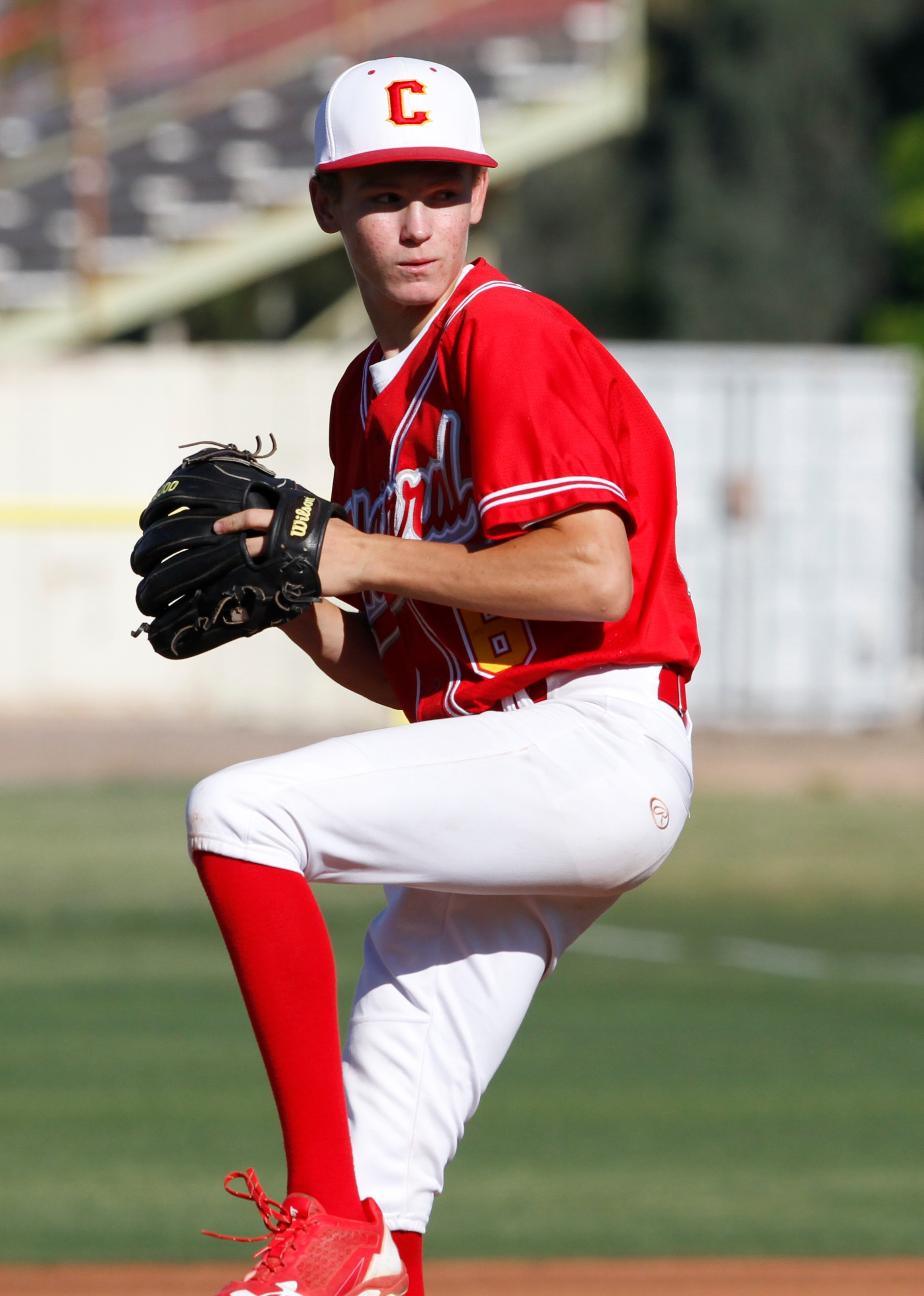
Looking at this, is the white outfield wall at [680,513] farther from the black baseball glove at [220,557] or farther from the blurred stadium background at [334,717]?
the black baseball glove at [220,557]

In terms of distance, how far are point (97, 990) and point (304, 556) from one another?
6.51 m

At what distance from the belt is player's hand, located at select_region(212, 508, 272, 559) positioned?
0.44m

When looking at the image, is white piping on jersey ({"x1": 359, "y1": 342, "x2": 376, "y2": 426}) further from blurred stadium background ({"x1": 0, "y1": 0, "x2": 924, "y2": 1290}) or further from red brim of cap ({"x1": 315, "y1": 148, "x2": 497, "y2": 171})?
blurred stadium background ({"x1": 0, "y1": 0, "x2": 924, "y2": 1290})

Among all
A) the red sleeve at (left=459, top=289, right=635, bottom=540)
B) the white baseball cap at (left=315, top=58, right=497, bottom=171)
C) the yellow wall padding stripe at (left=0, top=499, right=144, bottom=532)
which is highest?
the yellow wall padding stripe at (left=0, top=499, right=144, bottom=532)

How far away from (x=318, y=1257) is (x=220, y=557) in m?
0.96

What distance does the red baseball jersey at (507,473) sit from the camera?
2654mm

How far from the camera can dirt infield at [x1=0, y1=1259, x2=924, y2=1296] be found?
4652 millimetres

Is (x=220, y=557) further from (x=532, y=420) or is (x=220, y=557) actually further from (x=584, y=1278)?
(x=584, y=1278)

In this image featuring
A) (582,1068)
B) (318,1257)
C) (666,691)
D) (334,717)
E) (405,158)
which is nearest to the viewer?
(318,1257)

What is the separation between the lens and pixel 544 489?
262 centimetres

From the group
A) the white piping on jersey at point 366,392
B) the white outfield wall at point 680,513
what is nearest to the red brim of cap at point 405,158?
the white piping on jersey at point 366,392

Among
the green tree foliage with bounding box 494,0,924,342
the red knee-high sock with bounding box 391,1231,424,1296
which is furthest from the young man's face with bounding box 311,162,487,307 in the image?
the green tree foliage with bounding box 494,0,924,342

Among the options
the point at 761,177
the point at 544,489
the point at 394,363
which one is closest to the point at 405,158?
the point at 394,363

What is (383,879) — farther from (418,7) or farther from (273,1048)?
(418,7)
